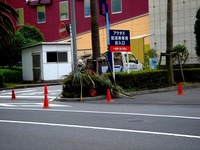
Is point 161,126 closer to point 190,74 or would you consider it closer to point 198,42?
point 190,74

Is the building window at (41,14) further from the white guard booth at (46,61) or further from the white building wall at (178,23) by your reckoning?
the white building wall at (178,23)

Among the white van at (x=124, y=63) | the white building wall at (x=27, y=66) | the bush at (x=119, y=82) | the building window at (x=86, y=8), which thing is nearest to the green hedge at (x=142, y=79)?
the bush at (x=119, y=82)

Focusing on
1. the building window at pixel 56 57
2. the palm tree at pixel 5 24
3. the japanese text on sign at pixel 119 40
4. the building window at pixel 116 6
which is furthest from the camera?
the building window at pixel 116 6

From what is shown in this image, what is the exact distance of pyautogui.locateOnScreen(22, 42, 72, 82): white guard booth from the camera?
109 feet

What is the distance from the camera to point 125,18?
4594 cm

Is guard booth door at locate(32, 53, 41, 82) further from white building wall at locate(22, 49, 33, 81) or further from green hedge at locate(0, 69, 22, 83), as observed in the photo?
green hedge at locate(0, 69, 22, 83)

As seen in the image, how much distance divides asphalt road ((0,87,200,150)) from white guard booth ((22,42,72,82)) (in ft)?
63.2

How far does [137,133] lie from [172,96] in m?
9.06

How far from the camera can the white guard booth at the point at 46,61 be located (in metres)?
33.2

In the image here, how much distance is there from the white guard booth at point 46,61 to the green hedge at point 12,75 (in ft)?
4.45

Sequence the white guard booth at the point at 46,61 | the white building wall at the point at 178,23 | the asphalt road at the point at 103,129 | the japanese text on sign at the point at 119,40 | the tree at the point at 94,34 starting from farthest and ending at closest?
the white guard booth at the point at 46,61 → the white building wall at the point at 178,23 → the tree at the point at 94,34 → the japanese text on sign at the point at 119,40 → the asphalt road at the point at 103,129

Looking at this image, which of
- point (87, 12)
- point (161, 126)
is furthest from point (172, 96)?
point (87, 12)

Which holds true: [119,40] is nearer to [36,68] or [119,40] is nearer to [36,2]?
[36,68]

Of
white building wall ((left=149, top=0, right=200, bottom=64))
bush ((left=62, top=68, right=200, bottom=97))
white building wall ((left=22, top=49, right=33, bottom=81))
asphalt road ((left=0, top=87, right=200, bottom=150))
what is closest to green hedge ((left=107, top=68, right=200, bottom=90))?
bush ((left=62, top=68, right=200, bottom=97))
